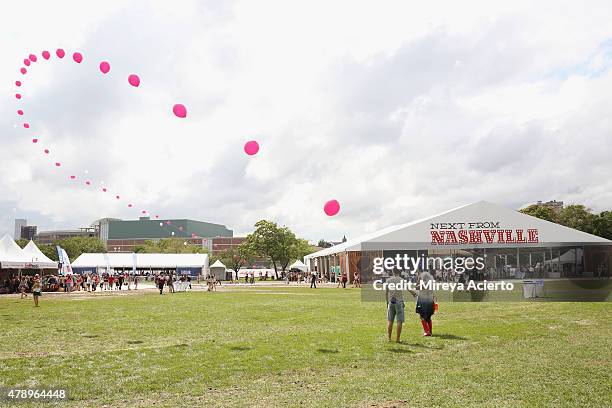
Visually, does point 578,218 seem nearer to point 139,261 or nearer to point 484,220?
point 484,220

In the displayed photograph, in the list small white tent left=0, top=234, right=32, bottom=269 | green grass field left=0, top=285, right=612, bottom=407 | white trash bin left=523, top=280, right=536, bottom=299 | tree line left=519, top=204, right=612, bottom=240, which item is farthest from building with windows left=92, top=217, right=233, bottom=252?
green grass field left=0, top=285, right=612, bottom=407

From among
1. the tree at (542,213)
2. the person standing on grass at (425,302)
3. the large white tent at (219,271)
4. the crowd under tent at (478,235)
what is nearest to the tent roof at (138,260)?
the large white tent at (219,271)

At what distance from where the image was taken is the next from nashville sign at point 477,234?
34.6 metres

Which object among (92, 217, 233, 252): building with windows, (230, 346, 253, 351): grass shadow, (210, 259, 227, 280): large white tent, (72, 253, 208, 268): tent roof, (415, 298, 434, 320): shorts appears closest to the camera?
(230, 346, 253, 351): grass shadow

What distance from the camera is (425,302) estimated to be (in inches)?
488

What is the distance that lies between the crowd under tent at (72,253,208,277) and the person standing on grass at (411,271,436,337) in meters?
47.7

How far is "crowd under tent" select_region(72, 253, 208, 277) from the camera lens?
189 feet

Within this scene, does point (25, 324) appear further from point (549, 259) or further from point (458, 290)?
point (549, 259)

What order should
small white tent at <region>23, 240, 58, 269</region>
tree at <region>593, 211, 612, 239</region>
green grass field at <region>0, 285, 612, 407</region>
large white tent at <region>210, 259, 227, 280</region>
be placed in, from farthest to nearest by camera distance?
large white tent at <region>210, 259, 227, 280</region>
tree at <region>593, 211, 612, 239</region>
small white tent at <region>23, 240, 58, 269</region>
green grass field at <region>0, 285, 612, 407</region>

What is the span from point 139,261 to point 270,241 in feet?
90.8

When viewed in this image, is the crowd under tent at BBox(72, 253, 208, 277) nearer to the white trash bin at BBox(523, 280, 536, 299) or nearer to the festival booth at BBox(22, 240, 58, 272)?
the festival booth at BBox(22, 240, 58, 272)

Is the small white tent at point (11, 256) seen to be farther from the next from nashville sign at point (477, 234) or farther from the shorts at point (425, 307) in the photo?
the shorts at point (425, 307)

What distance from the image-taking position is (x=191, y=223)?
146 m

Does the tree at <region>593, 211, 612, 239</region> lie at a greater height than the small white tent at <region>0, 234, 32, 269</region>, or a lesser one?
greater
